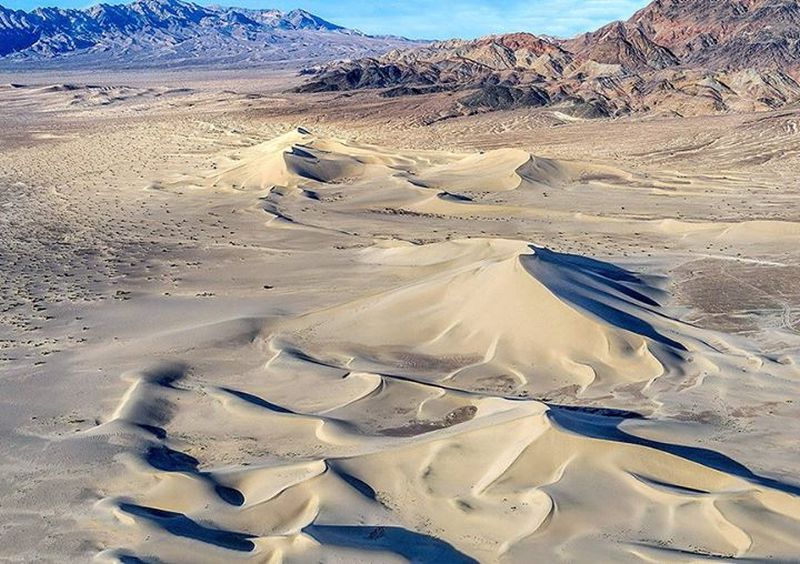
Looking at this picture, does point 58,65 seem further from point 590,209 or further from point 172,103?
point 590,209

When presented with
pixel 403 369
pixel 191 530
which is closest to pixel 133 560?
pixel 191 530

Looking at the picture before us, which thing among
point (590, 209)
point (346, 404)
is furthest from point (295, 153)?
point (346, 404)

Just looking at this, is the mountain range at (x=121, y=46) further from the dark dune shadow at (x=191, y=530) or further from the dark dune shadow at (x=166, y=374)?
the dark dune shadow at (x=191, y=530)

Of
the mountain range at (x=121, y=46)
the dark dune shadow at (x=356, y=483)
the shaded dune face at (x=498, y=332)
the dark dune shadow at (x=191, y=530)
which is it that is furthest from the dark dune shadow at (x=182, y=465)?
the mountain range at (x=121, y=46)

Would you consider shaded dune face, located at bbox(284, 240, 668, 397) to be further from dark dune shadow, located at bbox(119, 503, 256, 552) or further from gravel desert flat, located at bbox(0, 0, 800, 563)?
dark dune shadow, located at bbox(119, 503, 256, 552)

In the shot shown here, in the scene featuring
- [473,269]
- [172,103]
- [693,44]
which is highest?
[693,44]

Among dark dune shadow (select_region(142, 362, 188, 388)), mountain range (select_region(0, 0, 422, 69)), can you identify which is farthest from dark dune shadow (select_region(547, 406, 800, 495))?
mountain range (select_region(0, 0, 422, 69))
